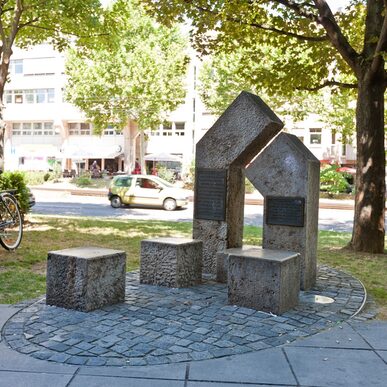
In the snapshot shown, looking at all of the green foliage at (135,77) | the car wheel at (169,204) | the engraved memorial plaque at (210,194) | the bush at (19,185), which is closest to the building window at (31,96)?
the green foliage at (135,77)

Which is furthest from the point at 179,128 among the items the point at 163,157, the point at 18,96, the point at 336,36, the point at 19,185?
the point at 336,36

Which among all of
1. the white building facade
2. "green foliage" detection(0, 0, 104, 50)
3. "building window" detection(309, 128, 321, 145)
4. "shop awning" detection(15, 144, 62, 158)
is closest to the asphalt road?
"green foliage" detection(0, 0, 104, 50)

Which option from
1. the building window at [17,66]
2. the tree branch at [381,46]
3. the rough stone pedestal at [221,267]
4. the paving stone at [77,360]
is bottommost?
the paving stone at [77,360]

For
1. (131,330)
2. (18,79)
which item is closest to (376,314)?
(131,330)

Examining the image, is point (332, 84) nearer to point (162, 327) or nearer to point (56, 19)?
point (56, 19)

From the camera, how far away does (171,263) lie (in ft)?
21.5

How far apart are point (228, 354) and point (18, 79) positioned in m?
56.2

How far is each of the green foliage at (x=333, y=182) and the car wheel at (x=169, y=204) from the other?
36.9ft

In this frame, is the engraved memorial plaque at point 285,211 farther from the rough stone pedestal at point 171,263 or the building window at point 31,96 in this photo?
the building window at point 31,96

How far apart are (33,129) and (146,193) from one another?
116ft

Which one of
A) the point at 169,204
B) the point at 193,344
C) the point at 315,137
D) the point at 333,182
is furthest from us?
the point at 315,137

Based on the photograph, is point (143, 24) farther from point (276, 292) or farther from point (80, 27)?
point (276, 292)

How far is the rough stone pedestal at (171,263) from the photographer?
655 cm

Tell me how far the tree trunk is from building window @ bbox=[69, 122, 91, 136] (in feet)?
150
